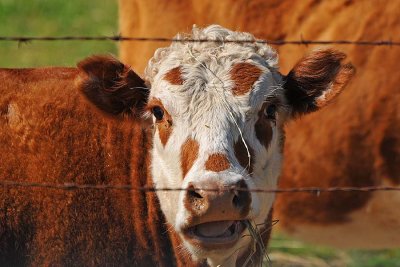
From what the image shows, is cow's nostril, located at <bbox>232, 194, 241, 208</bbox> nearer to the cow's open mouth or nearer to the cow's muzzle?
the cow's muzzle

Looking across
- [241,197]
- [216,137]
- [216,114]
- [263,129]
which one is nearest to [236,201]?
[241,197]

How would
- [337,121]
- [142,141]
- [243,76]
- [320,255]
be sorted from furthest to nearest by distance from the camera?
[320,255]
[337,121]
[142,141]
[243,76]

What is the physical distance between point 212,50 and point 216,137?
614 mm

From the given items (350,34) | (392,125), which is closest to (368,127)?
(392,125)

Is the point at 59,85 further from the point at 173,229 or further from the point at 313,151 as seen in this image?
the point at 313,151

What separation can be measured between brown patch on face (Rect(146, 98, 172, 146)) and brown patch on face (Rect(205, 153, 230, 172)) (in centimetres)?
44

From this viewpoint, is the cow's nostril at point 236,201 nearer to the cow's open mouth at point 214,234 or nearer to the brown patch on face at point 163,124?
the cow's open mouth at point 214,234

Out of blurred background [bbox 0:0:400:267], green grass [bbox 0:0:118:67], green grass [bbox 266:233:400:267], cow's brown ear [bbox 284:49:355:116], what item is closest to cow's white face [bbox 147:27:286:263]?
cow's brown ear [bbox 284:49:355:116]

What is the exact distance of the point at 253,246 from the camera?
18.0 ft

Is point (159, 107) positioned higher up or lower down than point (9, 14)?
lower down

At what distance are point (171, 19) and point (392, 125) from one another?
1.81 m

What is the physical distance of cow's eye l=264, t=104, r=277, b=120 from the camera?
5.45m

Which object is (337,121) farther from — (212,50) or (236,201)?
(236,201)

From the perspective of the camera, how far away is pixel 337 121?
8.19m
